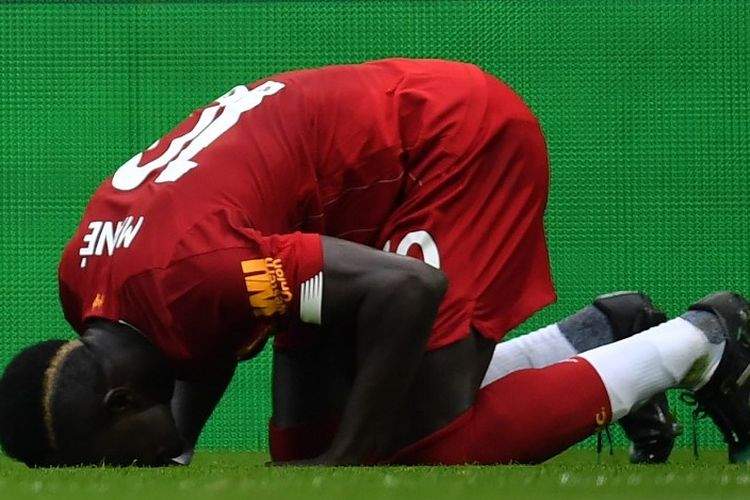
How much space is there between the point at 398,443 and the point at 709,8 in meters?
1.46

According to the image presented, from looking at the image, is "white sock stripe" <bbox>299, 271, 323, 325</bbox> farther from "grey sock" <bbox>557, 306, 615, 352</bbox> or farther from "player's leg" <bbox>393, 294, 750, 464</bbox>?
"grey sock" <bbox>557, 306, 615, 352</bbox>

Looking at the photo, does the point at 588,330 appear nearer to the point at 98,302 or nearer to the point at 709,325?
the point at 709,325

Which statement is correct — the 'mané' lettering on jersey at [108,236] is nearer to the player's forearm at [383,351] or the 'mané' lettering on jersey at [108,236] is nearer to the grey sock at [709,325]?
the player's forearm at [383,351]

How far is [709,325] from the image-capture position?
207 cm

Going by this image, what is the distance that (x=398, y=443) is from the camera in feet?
6.40

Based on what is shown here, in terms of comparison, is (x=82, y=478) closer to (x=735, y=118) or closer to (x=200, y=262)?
(x=200, y=262)

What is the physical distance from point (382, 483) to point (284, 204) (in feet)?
1.79

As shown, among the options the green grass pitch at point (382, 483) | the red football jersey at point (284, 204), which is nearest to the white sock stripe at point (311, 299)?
the red football jersey at point (284, 204)

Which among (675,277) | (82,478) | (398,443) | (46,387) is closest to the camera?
(82,478)

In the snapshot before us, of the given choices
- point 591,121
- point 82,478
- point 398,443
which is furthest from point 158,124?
point 82,478

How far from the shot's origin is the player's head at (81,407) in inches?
66.8

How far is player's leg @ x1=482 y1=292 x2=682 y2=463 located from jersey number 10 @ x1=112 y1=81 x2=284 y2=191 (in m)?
0.51

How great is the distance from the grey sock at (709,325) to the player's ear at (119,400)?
0.78 metres

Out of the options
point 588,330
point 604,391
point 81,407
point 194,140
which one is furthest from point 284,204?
point 588,330
